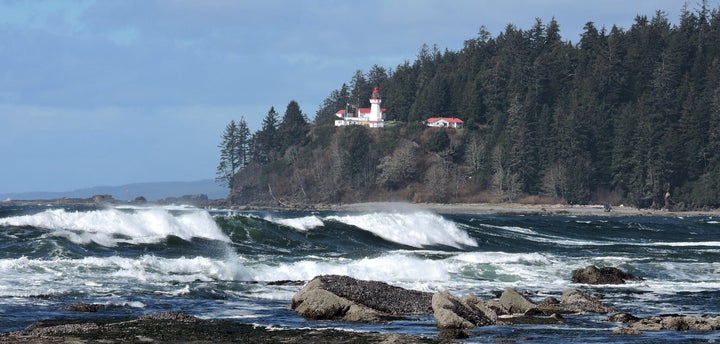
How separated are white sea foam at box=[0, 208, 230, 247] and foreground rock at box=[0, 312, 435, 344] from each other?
18.6 m

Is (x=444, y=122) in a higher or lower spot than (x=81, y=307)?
higher

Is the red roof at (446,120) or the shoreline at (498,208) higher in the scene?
the red roof at (446,120)

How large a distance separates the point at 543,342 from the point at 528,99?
12564 centimetres

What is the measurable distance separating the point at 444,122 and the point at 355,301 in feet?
406

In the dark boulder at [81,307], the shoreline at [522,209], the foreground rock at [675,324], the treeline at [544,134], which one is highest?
the treeline at [544,134]

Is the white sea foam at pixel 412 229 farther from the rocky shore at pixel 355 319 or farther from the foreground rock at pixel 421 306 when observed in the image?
the foreground rock at pixel 421 306

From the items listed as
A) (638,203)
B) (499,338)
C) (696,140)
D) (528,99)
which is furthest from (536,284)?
(528,99)

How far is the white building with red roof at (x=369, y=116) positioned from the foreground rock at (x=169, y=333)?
12567cm

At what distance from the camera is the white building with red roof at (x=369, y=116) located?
144m

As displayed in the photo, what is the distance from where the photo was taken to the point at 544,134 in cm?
13375

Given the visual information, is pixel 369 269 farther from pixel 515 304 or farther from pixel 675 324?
pixel 675 324

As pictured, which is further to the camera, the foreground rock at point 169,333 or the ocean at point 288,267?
the ocean at point 288,267

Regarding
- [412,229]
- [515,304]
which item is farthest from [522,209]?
[515,304]

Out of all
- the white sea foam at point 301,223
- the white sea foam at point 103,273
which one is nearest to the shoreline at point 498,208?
the white sea foam at point 301,223
